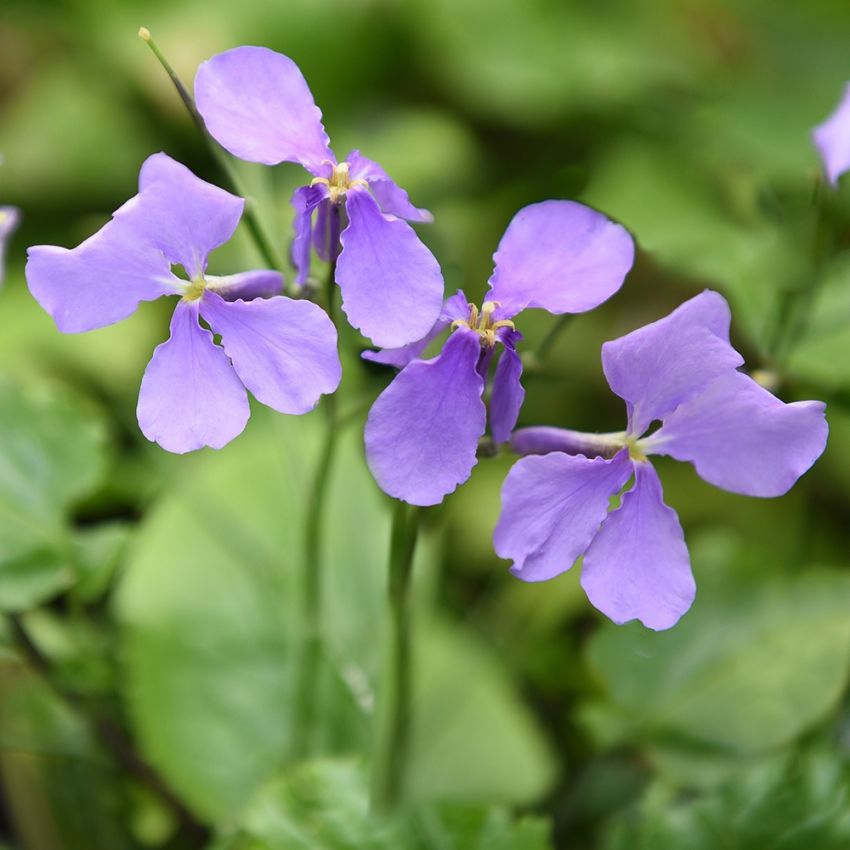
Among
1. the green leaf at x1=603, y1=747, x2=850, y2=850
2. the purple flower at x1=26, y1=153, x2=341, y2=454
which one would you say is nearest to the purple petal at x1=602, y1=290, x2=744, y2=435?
the purple flower at x1=26, y1=153, x2=341, y2=454

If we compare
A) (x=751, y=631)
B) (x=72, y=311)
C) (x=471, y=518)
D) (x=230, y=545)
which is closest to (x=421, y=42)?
(x=471, y=518)

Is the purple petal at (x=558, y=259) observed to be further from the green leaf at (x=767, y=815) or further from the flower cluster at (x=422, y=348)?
the green leaf at (x=767, y=815)

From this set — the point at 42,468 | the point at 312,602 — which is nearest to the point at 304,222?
the point at 312,602

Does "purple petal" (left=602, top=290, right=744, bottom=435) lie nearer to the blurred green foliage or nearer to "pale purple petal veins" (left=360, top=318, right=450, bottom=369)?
"pale purple petal veins" (left=360, top=318, right=450, bottom=369)

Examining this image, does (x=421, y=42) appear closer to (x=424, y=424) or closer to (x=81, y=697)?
(x=81, y=697)

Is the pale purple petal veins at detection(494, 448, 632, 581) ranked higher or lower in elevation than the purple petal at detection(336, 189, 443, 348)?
lower
